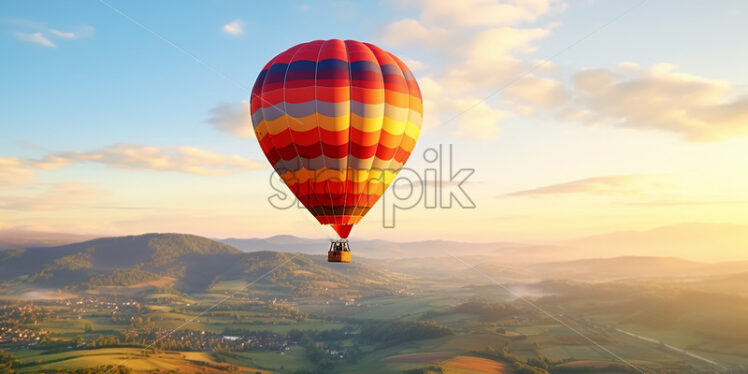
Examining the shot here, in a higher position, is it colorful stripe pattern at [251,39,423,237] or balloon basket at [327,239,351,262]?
colorful stripe pattern at [251,39,423,237]

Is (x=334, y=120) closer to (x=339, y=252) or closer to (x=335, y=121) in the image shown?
(x=335, y=121)

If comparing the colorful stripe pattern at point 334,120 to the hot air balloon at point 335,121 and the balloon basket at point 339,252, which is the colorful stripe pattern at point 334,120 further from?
the balloon basket at point 339,252

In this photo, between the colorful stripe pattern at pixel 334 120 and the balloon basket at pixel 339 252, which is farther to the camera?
the colorful stripe pattern at pixel 334 120

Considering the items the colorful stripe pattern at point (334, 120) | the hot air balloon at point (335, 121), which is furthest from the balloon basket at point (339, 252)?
the colorful stripe pattern at point (334, 120)

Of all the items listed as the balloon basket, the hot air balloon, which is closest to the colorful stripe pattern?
the hot air balloon

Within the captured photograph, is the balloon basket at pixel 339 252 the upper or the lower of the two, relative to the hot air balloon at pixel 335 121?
lower

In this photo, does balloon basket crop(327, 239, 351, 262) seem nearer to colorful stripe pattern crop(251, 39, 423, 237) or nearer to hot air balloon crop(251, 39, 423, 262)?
hot air balloon crop(251, 39, 423, 262)
